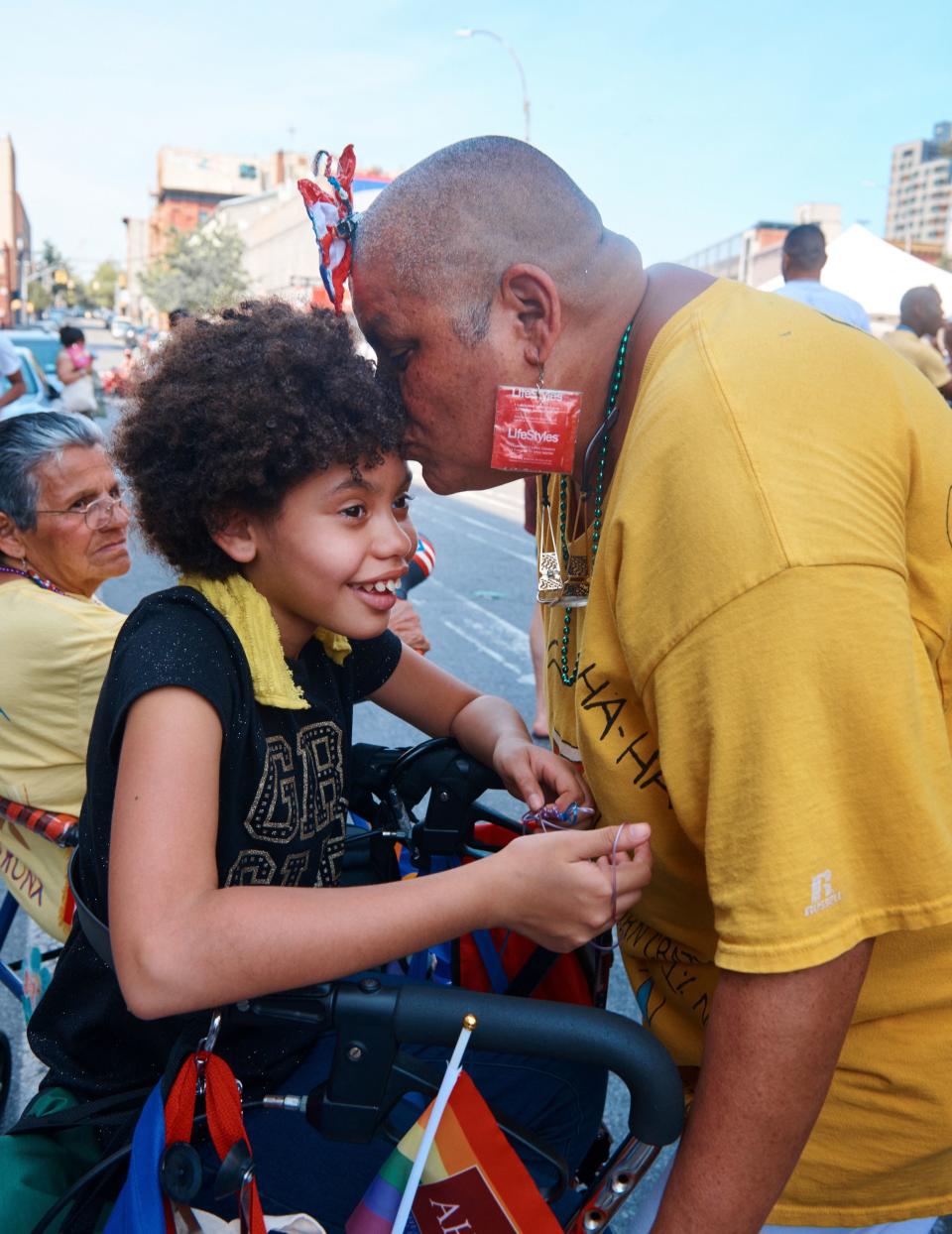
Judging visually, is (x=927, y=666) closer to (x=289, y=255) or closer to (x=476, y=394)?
(x=476, y=394)

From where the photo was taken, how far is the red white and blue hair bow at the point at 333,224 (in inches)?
59.2

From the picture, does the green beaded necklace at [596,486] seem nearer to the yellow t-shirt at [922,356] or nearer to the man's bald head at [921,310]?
the yellow t-shirt at [922,356]

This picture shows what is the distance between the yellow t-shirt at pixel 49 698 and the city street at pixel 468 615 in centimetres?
55

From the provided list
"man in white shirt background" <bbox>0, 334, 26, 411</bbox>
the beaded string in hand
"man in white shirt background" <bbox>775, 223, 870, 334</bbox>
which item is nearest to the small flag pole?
the beaded string in hand

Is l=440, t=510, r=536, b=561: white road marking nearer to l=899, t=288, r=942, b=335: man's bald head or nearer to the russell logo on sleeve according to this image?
l=899, t=288, r=942, b=335: man's bald head

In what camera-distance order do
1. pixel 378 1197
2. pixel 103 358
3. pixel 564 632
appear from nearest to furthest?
pixel 378 1197
pixel 564 632
pixel 103 358

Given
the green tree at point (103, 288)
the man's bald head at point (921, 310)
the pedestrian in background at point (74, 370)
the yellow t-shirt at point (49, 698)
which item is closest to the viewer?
the yellow t-shirt at point (49, 698)

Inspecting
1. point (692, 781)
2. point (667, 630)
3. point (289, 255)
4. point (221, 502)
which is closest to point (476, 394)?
point (221, 502)

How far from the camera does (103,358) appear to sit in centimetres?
4734

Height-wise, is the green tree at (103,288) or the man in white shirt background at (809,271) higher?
the man in white shirt background at (809,271)

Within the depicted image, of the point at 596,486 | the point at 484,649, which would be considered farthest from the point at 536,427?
the point at 484,649

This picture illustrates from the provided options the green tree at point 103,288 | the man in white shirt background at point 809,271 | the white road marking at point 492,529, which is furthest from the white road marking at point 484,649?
the green tree at point 103,288

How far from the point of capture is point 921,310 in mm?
7020

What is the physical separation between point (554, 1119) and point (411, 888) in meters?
0.50
